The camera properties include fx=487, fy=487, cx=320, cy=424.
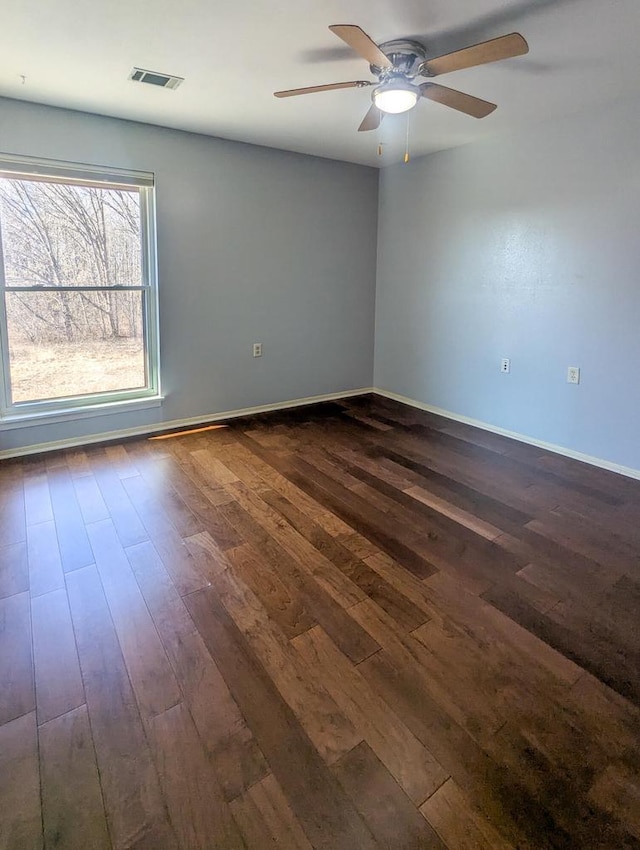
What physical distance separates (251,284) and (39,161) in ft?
5.63

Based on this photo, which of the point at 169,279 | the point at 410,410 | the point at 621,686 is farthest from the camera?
the point at 410,410

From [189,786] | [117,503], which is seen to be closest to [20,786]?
[189,786]

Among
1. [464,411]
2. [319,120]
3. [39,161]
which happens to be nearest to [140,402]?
[39,161]

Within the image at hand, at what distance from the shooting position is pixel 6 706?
1.49m

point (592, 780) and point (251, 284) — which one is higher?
point (251, 284)

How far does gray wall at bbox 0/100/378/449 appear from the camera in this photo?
11.4 feet

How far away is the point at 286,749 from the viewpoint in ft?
4.49

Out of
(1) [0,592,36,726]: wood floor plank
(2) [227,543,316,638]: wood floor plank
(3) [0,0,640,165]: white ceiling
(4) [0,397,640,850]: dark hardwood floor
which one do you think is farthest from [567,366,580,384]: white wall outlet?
(1) [0,592,36,726]: wood floor plank

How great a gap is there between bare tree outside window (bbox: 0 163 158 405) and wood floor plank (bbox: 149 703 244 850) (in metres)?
2.88

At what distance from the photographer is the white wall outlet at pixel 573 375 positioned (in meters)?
3.49

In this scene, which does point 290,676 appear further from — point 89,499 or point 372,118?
point 372,118

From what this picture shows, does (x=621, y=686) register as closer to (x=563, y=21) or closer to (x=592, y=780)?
(x=592, y=780)

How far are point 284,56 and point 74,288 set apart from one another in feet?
6.92

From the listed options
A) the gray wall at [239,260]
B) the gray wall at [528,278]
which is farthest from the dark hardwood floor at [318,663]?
the gray wall at [239,260]
